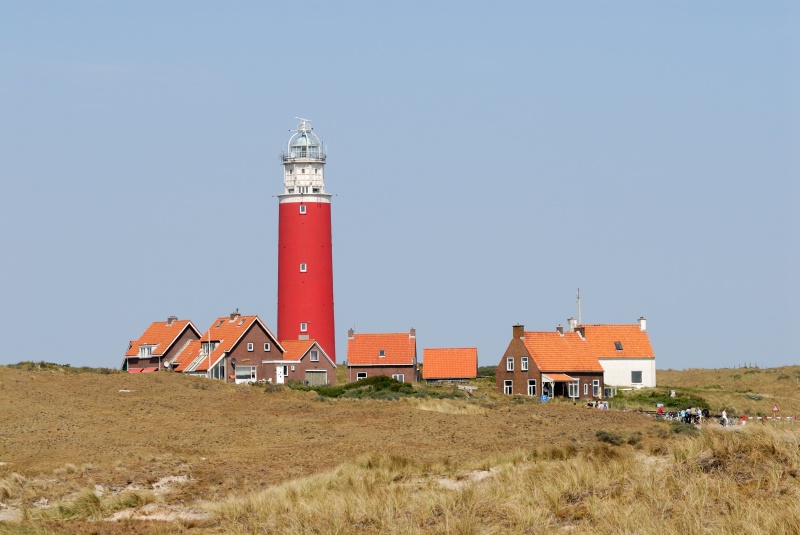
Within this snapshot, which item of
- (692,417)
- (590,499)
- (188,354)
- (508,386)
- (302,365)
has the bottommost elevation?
(590,499)

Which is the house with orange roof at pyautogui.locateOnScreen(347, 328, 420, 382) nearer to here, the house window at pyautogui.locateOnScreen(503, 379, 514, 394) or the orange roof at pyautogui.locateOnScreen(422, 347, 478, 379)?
the orange roof at pyautogui.locateOnScreen(422, 347, 478, 379)

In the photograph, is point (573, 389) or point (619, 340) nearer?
point (573, 389)

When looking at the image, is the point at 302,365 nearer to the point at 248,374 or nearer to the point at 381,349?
the point at 248,374

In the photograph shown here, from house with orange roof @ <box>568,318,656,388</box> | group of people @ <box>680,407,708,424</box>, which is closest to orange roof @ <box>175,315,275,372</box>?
house with orange roof @ <box>568,318,656,388</box>

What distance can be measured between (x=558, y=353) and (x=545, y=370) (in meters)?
1.83

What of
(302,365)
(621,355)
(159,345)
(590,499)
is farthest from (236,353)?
(590,499)

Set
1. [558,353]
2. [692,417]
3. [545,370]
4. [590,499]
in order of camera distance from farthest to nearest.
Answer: [558,353] → [545,370] → [692,417] → [590,499]

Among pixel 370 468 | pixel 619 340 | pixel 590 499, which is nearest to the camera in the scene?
pixel 590 499

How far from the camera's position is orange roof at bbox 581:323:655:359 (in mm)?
69750

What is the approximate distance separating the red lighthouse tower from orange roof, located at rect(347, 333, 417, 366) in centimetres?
119

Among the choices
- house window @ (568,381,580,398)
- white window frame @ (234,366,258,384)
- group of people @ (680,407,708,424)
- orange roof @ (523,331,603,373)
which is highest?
orange roof @ (523,331,603,373)

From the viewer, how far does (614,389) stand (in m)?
67.1

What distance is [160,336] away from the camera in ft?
233

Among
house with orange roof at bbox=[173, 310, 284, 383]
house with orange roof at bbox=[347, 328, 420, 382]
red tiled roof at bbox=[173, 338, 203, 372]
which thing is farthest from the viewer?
house with orange roof at bbox=[347, 328, 420, 382]
